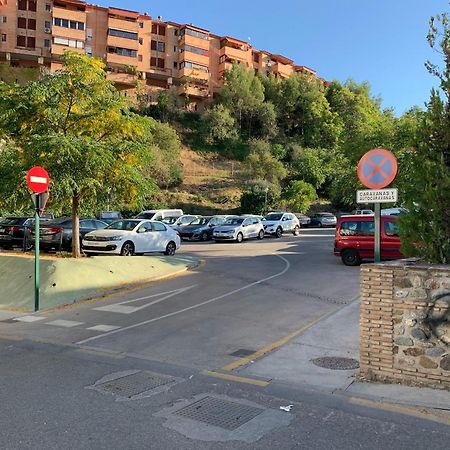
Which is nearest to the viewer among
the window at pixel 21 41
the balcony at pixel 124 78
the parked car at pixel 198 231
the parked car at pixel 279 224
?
the parked car at pixel 198 231

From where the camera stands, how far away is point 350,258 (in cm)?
1706

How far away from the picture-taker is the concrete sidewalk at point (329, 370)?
520cm

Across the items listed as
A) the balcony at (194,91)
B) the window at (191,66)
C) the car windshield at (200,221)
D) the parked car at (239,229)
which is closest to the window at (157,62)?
the window at (191,66)

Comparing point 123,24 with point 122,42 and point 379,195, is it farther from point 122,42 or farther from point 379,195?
point 379,195

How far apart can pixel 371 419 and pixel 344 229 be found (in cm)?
1318

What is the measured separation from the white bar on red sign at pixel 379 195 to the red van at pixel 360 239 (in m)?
10.8

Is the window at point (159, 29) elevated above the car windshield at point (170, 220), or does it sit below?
above

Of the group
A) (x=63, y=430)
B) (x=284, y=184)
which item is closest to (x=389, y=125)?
(x=63, y=430)

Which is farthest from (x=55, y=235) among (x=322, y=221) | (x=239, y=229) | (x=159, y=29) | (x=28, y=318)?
(x=159, y=29)

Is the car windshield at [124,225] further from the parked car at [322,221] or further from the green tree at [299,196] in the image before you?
the green tree at [299,196]

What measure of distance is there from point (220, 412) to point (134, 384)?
1.32 metres

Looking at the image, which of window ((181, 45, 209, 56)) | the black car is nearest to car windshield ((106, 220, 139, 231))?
the black car

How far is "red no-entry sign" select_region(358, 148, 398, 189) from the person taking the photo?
19.7ft

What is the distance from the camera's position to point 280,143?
78625mm
